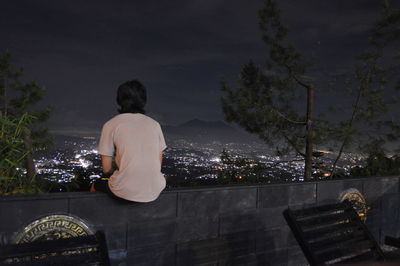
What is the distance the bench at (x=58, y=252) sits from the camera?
1.93 meters

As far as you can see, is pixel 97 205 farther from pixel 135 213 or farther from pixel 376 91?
pixel 376 91

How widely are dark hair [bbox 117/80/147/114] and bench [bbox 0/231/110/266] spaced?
A: 4.13ft

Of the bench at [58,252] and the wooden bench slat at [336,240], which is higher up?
the bench at [58,252]

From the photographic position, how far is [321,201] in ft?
15.7

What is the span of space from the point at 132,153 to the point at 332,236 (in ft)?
5.81

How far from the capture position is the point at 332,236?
3.09 metres

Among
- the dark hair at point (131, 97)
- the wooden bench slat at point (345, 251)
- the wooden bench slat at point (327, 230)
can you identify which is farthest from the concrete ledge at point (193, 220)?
the wooden bench slat at point (345, 251)

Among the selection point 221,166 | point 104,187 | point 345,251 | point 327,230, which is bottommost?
point 345,251

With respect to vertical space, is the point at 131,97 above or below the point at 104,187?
above

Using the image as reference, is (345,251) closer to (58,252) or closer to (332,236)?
(332,236)

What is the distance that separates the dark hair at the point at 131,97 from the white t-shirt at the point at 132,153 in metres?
0.08

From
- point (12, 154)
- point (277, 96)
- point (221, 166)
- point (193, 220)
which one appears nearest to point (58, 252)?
point (12, 154)

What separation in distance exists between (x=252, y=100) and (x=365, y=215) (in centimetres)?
370

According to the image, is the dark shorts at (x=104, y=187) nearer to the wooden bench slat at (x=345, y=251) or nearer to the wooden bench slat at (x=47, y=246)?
the wooden bench slat at (x=47, y=246)
